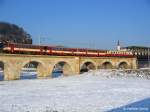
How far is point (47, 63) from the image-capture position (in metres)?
45.5

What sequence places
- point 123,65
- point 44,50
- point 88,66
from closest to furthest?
point 44,50 → point 88,66 → point 123,65

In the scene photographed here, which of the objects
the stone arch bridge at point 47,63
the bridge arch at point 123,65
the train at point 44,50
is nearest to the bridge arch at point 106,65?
the stone arch bridge at point 47,63

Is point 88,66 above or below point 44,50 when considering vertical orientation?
below

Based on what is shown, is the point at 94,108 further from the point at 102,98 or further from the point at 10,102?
the point at 10,102

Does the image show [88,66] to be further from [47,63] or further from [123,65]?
[47,63]

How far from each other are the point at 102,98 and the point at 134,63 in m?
47.7

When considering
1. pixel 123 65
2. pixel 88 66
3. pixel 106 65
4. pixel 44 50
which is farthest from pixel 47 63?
pixel 123 65

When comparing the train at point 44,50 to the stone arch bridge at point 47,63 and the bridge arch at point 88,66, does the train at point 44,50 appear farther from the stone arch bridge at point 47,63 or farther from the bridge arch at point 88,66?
the bridge arch at point 88,66

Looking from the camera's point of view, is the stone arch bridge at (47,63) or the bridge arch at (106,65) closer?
the stone arch bridge at (47,63)

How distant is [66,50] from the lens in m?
50.2

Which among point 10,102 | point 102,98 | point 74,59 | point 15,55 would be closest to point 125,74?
point 74,59

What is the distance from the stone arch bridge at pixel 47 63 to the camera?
3950 cm

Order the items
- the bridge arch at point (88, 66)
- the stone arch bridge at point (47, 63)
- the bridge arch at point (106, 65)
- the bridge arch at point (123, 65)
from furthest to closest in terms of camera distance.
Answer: the bridge arch at point (123, 65) → the bridge arch at point (106, 65) → the bridge arch at point (88, 66) → the stone arch bridge at point (47, 63)

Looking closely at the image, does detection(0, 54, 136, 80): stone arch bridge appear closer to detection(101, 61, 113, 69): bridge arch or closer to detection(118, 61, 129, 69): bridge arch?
detection(101, 61, 113, 69): bridge arch
